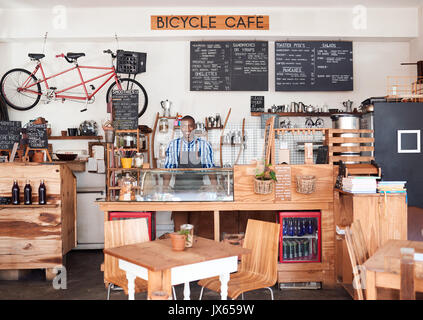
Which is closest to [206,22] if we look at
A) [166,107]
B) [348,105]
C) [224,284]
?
[166,107]

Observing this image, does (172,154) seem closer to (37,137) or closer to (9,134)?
(37,137)

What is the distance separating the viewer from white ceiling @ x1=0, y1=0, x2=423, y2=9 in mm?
6266

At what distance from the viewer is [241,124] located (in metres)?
6.82

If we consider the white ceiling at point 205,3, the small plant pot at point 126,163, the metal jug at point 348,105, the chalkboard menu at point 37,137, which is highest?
the white ceiling at point 205,3

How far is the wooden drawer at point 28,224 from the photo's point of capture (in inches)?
186

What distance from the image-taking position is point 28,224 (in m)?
4.73

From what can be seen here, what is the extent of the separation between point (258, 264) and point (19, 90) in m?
5.18

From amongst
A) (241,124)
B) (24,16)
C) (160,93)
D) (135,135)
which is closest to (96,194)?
(135,135)

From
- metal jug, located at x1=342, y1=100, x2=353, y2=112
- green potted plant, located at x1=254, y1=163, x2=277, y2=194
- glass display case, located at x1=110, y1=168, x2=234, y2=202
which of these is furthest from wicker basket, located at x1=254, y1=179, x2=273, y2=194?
metal jug, located at x1=342, y1=100, x2=353, y2=112

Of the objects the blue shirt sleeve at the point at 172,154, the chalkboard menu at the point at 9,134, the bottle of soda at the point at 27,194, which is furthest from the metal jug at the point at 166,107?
the bottle of soda at the point at 27,194

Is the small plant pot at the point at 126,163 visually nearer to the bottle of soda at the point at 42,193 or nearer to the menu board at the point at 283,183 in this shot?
the bottle of soda at the point at 42,193

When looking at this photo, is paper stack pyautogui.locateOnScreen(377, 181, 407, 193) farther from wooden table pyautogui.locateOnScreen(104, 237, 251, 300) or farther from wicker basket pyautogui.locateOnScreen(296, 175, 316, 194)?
wooden table pyautogui.locateOnScreen(104, 237, 251, 300)

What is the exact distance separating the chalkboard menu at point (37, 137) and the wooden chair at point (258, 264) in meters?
3.09

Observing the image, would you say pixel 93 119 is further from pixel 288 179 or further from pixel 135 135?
pixel 288 179
